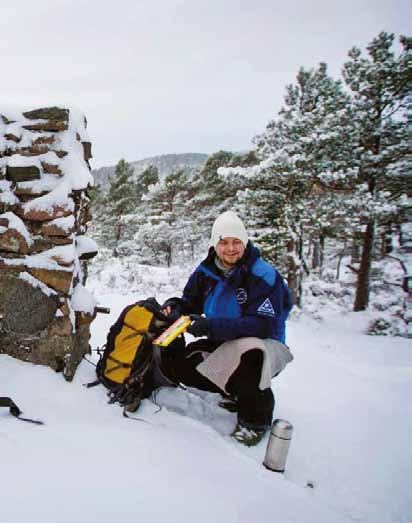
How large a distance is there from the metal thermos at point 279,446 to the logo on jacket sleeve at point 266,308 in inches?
30.8

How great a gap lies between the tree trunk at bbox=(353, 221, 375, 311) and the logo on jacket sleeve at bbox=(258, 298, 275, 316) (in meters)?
9.61

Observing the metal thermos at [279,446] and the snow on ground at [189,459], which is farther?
the metal thermos at [279,446]

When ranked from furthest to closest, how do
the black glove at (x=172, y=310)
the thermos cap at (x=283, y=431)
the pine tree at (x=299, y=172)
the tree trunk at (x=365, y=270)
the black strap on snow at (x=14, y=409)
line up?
the tree trunk at (x=365, y=270) < the pine tree at (x=299, y=172) < the black glove at (x=172, y=310) < the thermos cap at (x=283, y=431) < the black strap on snow at (x=14, y=409)

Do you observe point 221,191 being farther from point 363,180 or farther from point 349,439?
point 349,439

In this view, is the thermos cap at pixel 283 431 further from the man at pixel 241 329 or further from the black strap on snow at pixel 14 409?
the black strap on snow at pixel 14 409

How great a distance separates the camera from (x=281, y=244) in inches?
404

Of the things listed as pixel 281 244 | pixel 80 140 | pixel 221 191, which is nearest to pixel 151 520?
pixel 80 140

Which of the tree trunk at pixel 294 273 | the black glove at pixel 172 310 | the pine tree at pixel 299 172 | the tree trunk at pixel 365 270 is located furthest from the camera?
the tree trunk at pixel 365 270

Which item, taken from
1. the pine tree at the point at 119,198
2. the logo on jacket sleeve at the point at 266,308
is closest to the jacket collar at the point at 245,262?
the logo on jacket sleeve at the point at 266,308

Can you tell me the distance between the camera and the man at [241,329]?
255cm

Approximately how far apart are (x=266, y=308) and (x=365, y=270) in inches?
391

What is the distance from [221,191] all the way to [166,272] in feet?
29.5

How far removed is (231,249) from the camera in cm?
282

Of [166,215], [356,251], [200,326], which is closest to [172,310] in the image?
[200,326]
